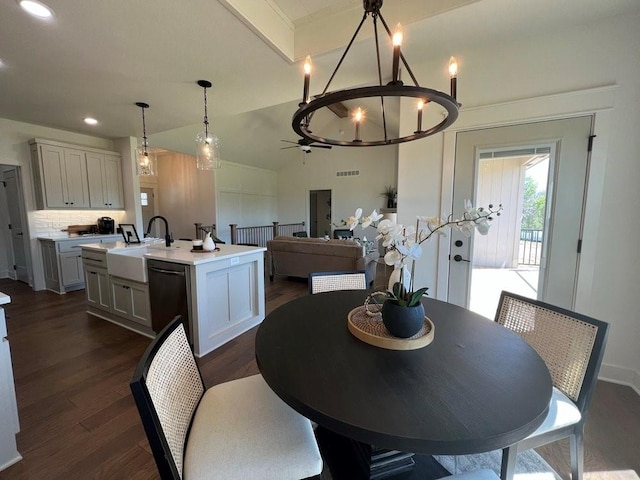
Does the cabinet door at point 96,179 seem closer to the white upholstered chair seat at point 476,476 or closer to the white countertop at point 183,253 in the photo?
the white countertop at point 183,253

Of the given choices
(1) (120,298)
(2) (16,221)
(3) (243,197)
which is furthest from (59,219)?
(3) (243,197)

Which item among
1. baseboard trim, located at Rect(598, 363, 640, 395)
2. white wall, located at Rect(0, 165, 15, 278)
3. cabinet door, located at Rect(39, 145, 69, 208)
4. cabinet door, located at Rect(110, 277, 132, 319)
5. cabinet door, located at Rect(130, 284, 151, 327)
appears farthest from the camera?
white wall, located at Rect(0, 165, 15, 278)

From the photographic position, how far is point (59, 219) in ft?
15.3

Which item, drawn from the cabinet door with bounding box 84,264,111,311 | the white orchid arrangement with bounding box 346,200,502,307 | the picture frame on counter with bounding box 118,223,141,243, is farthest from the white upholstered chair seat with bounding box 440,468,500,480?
the picture frame on counter with bounding box 118,223,141,243

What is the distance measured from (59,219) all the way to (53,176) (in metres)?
0.80

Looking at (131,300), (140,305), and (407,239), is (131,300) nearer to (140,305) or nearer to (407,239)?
(140,305)

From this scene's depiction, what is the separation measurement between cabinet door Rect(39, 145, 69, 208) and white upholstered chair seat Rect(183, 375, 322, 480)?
514cm

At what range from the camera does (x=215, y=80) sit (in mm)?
2852

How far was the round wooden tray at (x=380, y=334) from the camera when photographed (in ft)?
3.61

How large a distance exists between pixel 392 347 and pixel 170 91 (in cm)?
361

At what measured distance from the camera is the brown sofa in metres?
4.45

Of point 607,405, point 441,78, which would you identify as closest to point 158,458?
point 607,405

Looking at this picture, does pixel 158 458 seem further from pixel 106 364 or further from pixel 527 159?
pixel 527 159

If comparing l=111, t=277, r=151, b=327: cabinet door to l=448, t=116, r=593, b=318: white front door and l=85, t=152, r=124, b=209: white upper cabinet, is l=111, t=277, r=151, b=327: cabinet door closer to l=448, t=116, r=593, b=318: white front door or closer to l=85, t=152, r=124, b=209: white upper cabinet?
l=85, t=152, r=124, b=209: white upper cabinet
